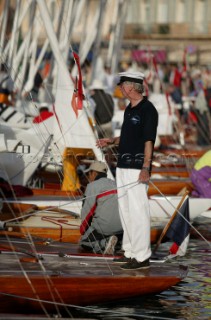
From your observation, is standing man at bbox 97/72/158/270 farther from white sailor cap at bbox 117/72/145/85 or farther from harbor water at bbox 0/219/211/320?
harbor water at bbox 0/219/211/320

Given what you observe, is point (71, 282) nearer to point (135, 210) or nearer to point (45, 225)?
point (135, 210)

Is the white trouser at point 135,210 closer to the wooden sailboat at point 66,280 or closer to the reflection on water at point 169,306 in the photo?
the wooden sailboat at point 66,280

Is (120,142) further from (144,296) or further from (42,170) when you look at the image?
(42,170)

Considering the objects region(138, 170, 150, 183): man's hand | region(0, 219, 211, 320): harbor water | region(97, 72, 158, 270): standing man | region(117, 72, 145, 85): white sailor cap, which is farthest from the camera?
region(117, 72, 145, 85): white sailor cap

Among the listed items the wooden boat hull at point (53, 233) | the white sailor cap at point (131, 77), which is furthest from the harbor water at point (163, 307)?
the white sailor cap at point (131, 77)

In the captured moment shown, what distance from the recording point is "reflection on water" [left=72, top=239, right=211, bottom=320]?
1121 centimetres

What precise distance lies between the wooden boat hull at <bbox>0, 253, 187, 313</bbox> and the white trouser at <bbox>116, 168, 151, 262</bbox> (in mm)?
241

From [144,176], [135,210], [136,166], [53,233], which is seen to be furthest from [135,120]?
[53,233]

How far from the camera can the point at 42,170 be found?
19.4 metres

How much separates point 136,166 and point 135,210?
42 centimetres

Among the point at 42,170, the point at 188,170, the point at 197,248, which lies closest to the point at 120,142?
the point at 197,248

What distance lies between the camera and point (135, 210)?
11.6 metres

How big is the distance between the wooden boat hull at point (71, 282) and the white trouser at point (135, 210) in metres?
0.24

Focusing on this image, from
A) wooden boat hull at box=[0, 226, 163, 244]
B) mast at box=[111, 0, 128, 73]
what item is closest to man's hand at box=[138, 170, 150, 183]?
wooden boat hull at box=[0, 226, 163, 244]
